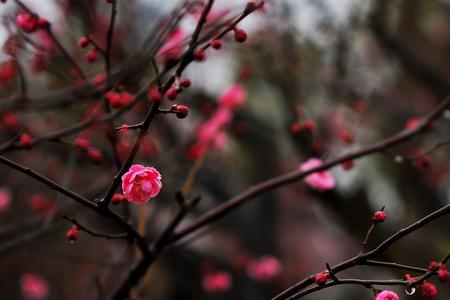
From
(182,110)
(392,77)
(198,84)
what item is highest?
(392,77)

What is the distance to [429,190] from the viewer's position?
534cm

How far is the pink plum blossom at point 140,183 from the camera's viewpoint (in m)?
1.43

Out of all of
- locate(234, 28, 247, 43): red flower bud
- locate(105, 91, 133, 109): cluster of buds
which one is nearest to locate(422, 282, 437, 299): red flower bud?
locate(234, 28, 247, 43): red flower bud

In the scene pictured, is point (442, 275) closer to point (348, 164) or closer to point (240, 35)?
point (240, 35)

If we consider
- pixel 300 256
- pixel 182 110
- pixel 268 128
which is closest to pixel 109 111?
pixel 182 110

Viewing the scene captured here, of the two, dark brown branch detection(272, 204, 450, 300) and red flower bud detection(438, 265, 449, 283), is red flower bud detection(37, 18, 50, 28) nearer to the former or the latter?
dark brown branch detection(272, 204, 450, 300)

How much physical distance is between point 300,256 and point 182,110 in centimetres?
1148

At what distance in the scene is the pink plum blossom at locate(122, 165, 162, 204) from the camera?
4.68 feet

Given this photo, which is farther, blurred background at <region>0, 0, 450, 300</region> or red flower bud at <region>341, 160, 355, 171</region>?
blurred background at <region>0, 0, 450, 300</region>

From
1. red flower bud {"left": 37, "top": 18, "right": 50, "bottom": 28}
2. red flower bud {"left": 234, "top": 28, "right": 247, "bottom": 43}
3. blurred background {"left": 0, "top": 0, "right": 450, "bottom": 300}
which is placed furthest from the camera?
blurred background {"left": 0, "top": 0, "right": 450, "bottom": 300}

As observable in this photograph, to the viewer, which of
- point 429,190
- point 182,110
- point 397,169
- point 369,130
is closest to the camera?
point 182,110

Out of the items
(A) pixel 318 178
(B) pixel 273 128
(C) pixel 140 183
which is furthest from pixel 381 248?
(B) pixel 273 128

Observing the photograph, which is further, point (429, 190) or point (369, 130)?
point (369, 130)

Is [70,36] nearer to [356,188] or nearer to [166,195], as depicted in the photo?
[166,195]
